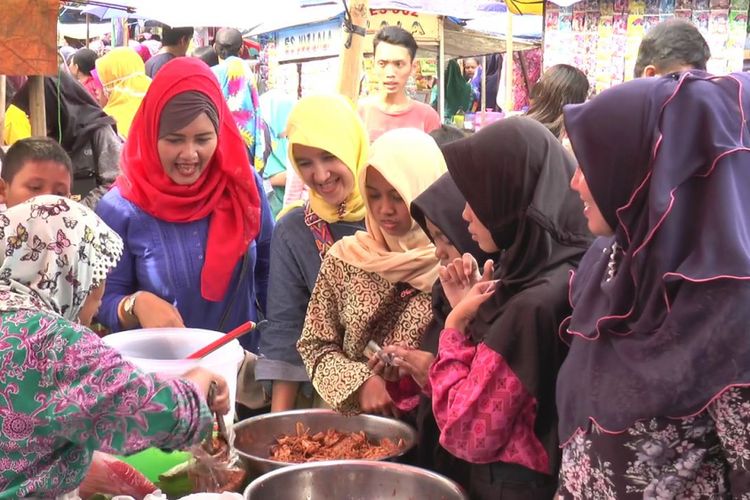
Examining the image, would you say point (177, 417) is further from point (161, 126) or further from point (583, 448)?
point (161, 126)

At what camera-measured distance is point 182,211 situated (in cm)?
297

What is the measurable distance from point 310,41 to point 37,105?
475 cm

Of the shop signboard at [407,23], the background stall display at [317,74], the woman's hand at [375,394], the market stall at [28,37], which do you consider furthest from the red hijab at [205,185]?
the shop signboard at [407,23]

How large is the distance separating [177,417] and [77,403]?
195 mm

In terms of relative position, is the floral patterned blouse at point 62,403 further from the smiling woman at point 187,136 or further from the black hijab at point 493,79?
the black hijab at point 493,79

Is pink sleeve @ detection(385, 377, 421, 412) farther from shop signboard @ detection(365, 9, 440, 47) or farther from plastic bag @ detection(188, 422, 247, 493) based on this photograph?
shop signboard @ detection(365, 9, 440, 47)

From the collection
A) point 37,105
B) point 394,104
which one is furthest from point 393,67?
point 37,105

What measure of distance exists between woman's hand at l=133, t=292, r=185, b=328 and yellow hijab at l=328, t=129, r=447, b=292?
0.51m

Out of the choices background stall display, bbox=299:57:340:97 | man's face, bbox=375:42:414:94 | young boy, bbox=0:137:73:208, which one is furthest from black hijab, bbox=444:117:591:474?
background stall display, bbox=299:57:340:97

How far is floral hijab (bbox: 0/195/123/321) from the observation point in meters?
1.82

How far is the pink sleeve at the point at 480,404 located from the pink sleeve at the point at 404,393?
1.62ft

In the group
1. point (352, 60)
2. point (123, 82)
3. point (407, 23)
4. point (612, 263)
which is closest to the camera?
point (612, 263)

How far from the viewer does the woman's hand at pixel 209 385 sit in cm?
202

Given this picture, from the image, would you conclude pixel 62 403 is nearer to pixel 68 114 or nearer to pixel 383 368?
pixel 383 368
